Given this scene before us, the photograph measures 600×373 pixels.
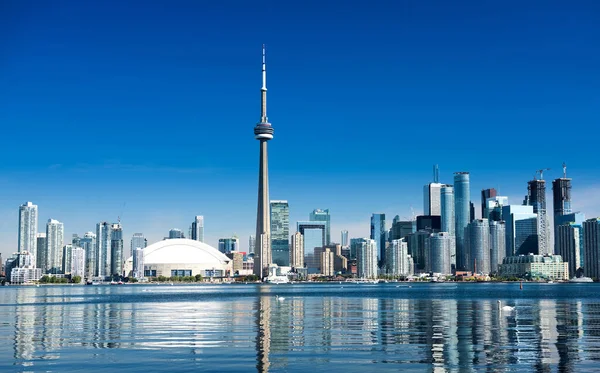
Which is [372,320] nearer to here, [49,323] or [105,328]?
[105,328]

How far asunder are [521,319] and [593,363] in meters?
33.3

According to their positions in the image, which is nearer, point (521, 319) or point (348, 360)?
point (348, 360)

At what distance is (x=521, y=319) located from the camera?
236 ft

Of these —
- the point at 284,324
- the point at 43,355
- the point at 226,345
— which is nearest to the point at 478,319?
the point at 284,324

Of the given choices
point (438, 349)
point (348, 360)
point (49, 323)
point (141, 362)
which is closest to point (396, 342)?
point (438, 349)

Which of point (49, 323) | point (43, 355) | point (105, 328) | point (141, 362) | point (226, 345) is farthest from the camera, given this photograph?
point (49, 323)

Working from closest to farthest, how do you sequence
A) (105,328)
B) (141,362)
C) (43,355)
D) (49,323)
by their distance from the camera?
(141,362) < (43,355) < (105,328) < (49,323)

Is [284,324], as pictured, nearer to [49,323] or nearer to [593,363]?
[49,323]

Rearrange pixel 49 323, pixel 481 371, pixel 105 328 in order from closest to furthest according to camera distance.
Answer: pixel 481 371 → pixel 105 328 → pixel 49 323

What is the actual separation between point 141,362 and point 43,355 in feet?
23.3

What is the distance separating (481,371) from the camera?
3744cm

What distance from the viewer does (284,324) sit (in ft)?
220

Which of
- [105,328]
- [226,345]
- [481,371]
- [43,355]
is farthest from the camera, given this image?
[105,328]

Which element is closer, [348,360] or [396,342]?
[348,360]
